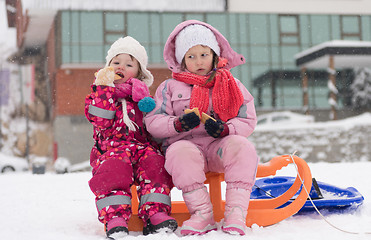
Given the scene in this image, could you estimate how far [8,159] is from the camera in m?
14.3

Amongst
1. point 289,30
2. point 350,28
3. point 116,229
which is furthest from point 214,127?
point 350,28

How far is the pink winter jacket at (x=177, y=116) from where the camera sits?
6.12 ft

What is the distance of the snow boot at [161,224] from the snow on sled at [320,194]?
73 centimetres

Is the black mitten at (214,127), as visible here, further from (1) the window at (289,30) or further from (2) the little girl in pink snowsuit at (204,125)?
(1) the window at (289,30)

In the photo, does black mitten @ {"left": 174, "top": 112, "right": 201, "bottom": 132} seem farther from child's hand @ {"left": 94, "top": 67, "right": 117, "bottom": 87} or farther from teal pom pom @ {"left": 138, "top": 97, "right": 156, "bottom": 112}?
child's hand @ {"left": 94, "top": 67, "right": 117, "bottom": 87}

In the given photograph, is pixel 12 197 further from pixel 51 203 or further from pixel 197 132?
pixel 197 132

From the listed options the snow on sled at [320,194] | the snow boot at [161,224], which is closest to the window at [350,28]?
the snow on sled at [320,194]

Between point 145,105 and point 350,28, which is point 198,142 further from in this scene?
point 350,28

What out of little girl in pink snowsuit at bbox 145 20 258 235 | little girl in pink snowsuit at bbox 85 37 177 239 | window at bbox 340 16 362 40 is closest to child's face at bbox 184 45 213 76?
little girl in pink snowsuit at bbox 145 20 258 235

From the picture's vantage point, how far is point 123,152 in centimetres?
182

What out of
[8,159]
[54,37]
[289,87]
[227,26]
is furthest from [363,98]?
[8,159]

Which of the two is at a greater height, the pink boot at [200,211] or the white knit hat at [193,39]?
the white knit hat at [193,39]

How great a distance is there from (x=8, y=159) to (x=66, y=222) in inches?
532

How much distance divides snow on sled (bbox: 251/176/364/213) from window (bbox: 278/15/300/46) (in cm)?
1718
